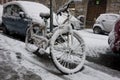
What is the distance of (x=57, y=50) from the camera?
5.43 metres

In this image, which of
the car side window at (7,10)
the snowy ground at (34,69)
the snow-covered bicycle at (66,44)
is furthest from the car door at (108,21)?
the snow-covered bicycle at (66,44)

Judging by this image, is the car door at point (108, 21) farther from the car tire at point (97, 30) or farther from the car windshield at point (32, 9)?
the car windshield at point (32, 9)

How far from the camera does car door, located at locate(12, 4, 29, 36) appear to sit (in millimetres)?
9326

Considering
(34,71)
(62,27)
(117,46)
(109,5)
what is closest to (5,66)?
(34,71)

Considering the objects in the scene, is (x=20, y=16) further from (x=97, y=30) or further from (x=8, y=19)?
(x=97, y=30)

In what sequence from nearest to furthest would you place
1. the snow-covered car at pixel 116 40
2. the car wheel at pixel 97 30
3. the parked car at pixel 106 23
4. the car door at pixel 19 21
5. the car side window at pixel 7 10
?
the snow-covered car at pixel 116 40, the car door at pixel 19 21, the car side window at pixel 7 10, the parked car at pixel 106 23, the car wheel at pixel 97 30

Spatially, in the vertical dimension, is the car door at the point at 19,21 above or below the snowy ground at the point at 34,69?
above

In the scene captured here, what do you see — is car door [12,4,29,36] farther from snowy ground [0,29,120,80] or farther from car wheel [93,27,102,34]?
car wheel [93,27,102,34]

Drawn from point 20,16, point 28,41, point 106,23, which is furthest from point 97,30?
point 28,41

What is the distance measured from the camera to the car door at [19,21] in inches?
367

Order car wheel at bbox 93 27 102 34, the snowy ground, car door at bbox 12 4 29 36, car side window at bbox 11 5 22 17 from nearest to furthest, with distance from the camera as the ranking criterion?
the snowy ground → car door at bbox 12 4 29 36 → car side window at bbox 11 5 22 17 → car wheel at bbox 93 27 102 34

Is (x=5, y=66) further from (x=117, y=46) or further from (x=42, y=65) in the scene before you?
(x=117, y=46)

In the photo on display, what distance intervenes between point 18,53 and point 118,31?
9.56 feet

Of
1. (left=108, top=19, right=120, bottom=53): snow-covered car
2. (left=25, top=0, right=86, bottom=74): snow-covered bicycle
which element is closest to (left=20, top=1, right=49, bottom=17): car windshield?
(left=25, top=0, right=86, bottom=74): snow-covered bicycle
